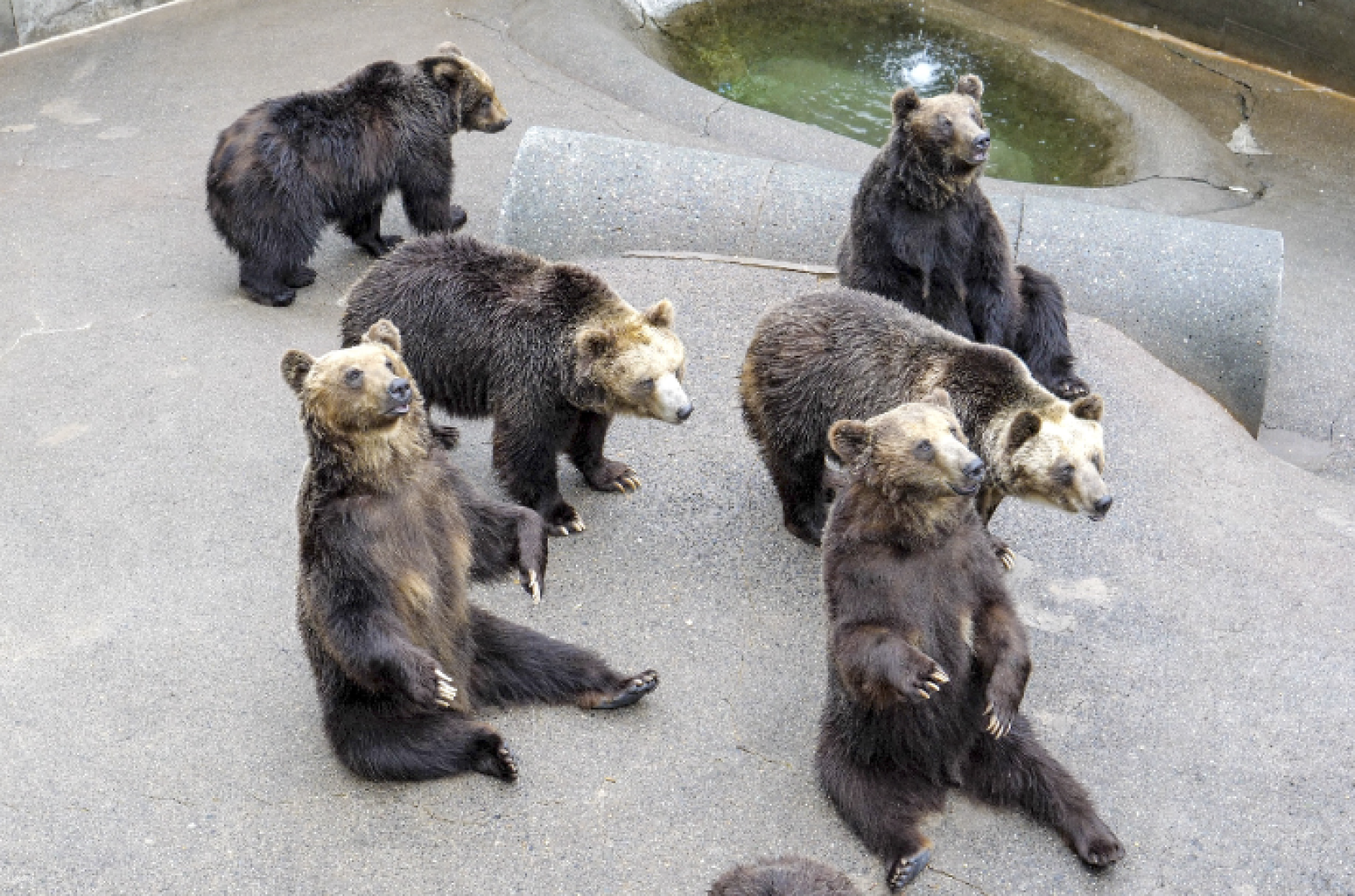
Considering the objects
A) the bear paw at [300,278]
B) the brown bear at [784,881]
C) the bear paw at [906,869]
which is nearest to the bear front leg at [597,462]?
the bear paw at [906,869]

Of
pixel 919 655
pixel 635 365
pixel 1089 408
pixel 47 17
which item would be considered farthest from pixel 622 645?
pixel 47 17

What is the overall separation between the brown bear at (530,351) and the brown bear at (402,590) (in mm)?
1202

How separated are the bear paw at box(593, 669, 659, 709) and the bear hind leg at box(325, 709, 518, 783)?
0.58 meters

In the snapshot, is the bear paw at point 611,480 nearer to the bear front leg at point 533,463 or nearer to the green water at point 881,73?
the bear front leg at point 533,463

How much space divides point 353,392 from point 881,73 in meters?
11.9

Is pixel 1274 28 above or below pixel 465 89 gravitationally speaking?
above

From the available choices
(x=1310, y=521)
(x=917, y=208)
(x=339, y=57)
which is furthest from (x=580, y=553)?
(x=339, y=57)

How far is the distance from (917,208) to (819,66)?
27.1ft

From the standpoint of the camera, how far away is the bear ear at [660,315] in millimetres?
7199

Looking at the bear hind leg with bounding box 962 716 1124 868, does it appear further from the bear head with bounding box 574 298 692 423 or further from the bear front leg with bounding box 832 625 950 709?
the bear head with bounding box 574 298 692 423

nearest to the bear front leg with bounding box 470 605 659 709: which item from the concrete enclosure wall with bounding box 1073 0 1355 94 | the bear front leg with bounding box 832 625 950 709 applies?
the bear front leg with bounding box 832 625 950 709

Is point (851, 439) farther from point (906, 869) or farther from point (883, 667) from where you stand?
point (906, 869)

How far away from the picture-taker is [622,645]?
6.57 meters

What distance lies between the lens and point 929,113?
813 cm
